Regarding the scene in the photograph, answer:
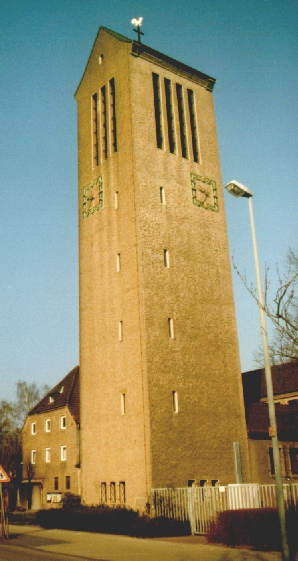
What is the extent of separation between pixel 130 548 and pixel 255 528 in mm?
3664

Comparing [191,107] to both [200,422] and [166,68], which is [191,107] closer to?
[166,68]

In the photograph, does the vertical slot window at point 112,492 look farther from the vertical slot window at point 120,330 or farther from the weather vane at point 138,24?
the weather vane at point 138,24

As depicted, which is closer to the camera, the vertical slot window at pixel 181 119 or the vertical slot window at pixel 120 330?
the vertical slot window at pixel 120 330

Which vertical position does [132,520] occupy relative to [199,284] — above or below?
below

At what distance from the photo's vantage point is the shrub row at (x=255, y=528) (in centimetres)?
1420

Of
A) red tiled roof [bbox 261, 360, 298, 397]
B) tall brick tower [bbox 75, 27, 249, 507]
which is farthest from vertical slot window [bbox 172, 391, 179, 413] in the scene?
red tiled roof [bbox 261, 360, 298, 397]

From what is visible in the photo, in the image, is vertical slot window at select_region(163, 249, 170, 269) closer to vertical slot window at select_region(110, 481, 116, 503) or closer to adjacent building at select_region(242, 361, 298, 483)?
adjacent building at select_region(242, 361, 298, 483)

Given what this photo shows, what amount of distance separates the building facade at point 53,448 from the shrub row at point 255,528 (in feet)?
74.1

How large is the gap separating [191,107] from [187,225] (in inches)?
322

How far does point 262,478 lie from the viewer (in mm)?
26594

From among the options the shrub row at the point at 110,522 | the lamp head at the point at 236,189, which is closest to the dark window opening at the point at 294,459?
the shrub row at the point at 110,522

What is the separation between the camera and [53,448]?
40.7m

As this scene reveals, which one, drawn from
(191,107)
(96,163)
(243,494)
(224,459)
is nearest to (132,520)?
(243,494)

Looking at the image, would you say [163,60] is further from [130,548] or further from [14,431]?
[14,431]
